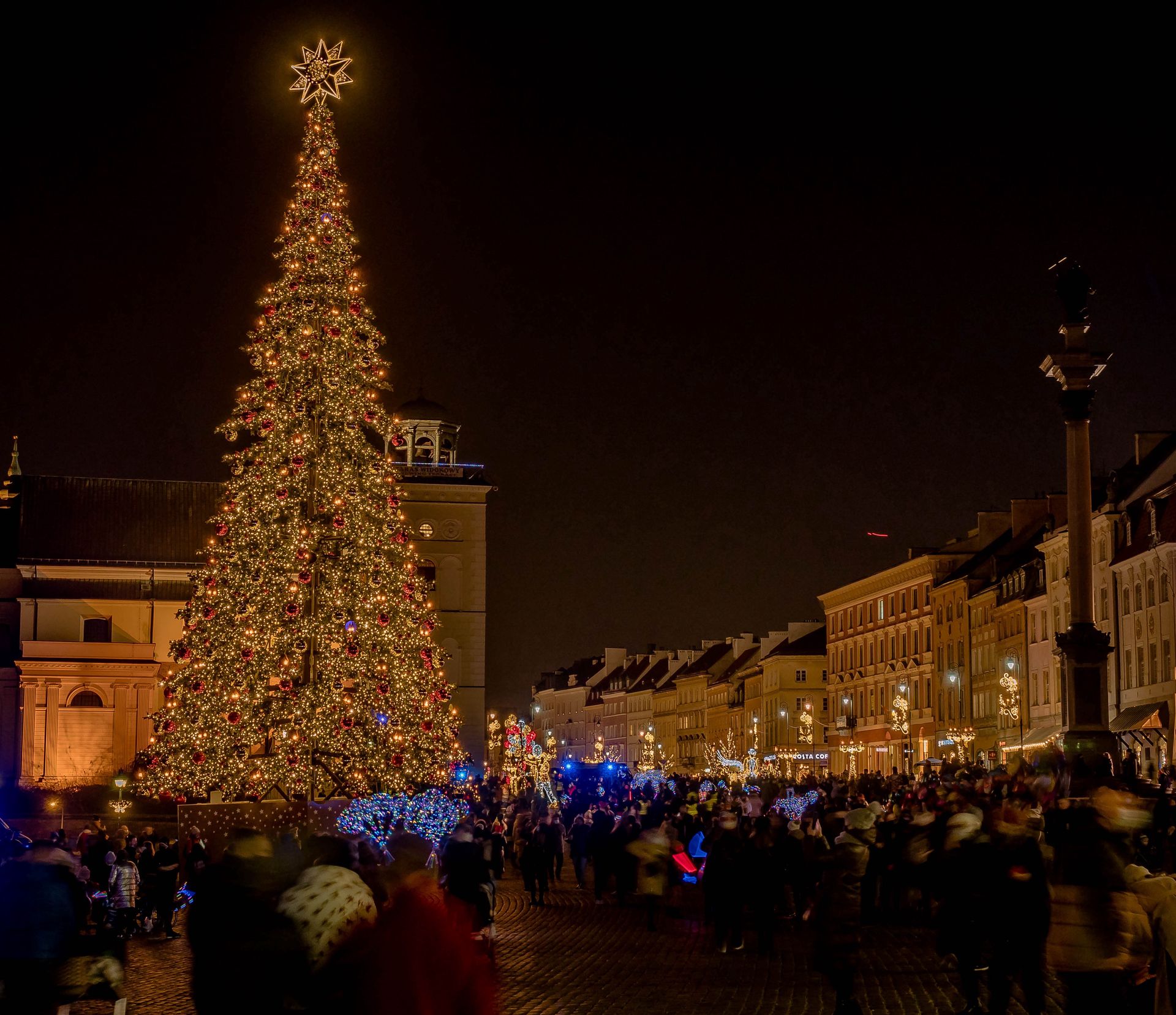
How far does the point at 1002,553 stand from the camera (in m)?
81.4

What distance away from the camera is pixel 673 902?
2306 cm

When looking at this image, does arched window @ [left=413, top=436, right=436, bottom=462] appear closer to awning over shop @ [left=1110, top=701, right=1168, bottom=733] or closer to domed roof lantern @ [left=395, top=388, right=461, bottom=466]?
domed roof lantern @ [left=395, top=388, right=461, bottom=466]

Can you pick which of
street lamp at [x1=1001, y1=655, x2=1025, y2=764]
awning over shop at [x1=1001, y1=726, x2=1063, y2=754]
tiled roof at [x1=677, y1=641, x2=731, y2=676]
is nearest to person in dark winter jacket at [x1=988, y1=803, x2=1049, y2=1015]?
street lamp at [x1=1001, y1=655, x2=1025, y2=764]

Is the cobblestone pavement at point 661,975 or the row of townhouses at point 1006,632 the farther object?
the row of townhouses at point 1006,632

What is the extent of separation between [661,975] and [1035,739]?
166 feet

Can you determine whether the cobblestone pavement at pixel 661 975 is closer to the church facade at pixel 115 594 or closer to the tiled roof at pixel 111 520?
the church facade at pixel 115 594

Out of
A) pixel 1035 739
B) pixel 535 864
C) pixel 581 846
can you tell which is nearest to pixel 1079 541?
pixel 581 846

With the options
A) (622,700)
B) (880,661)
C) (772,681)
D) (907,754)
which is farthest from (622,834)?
(622,700)

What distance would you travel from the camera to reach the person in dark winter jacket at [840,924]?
37.4 ft

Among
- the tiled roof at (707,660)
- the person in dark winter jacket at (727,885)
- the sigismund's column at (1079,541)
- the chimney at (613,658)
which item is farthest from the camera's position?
the chimney at (613,658)

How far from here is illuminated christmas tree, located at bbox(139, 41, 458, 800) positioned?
24906mm

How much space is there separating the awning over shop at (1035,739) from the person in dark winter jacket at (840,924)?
47644mm

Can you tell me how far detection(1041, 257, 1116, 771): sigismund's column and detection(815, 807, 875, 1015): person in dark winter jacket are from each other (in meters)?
24.1

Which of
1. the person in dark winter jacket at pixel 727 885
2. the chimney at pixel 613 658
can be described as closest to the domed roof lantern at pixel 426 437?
the person in dark winter jacket at pixel 727 885
